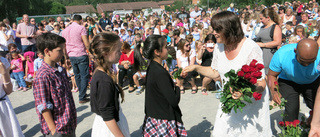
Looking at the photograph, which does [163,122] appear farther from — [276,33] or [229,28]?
[276,33]

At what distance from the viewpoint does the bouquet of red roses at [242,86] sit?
2.15 metres

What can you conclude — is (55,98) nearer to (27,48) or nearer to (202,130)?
(202,130)

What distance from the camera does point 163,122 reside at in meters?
2.62

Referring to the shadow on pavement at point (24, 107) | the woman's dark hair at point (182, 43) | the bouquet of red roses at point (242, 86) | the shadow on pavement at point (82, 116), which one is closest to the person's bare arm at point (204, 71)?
the bouquet of red roses at point (242, 86)

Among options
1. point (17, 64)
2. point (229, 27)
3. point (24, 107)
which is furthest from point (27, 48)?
point (229, 27)

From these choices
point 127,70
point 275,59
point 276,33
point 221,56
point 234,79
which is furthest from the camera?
point 127,70

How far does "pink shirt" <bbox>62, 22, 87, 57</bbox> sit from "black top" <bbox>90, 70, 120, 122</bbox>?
13.0 ft

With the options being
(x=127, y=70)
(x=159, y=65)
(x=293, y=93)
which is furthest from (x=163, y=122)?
(x=127, y=70)

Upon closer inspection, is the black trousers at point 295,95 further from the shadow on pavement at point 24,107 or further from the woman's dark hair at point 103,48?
the shadow on pavement at point 24,107

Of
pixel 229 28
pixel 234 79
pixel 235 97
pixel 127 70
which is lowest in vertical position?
pixel 127 70

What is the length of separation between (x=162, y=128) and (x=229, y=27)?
4.48 feet

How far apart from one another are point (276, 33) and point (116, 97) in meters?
3.96

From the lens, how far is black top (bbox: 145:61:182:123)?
248 cm

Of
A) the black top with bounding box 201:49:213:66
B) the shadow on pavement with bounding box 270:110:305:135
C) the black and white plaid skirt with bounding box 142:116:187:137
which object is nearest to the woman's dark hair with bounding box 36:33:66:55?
the black and white plaid skirt with bounding box 142:116:187:137
